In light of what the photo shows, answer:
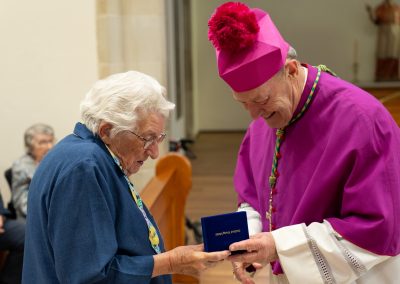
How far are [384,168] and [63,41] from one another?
2465mm

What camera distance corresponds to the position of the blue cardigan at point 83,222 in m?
1.53

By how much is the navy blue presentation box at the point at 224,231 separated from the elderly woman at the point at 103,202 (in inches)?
1.2

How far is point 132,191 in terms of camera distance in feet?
5.76

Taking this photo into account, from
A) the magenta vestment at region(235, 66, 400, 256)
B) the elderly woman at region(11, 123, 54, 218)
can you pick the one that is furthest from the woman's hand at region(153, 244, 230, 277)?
the elderly woman at region(11, 123, 54, 218)

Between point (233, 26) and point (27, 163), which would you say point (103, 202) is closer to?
point (233, 26)

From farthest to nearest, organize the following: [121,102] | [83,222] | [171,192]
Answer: [171,192] < [121,102] < [83,222]

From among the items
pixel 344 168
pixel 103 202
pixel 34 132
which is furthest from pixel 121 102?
pixel 34 132

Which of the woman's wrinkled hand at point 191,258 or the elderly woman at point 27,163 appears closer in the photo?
the woman's wrinkled hand at point 191,258

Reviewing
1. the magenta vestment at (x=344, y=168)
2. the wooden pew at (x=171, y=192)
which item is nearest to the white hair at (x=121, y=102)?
the magenta vestment at (x=344, y=168)

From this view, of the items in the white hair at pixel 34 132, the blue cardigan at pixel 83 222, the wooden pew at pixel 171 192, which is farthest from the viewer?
the white hair at pixel 34 132

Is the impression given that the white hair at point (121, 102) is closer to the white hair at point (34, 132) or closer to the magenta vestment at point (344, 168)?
the magenta vestment at point (344, 168)

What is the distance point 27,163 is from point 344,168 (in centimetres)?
256

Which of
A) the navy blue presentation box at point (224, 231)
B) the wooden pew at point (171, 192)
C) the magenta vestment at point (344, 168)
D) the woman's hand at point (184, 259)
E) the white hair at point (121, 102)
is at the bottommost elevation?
the wooden pew at point (171, 192)

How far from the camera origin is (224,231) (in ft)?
5.60
